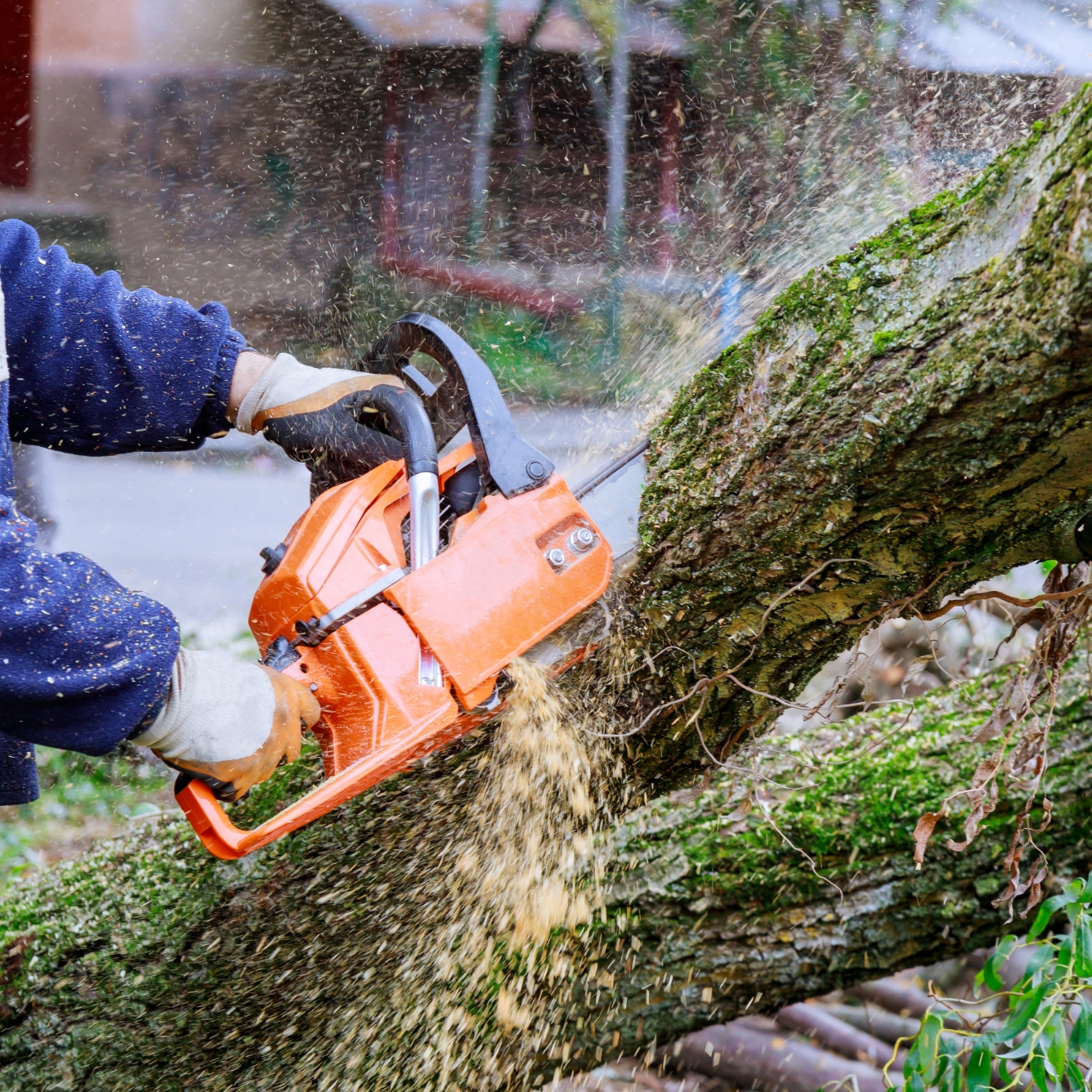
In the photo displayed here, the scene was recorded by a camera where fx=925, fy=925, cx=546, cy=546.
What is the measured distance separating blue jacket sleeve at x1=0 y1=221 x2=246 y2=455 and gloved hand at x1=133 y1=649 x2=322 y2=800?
58 centimetres

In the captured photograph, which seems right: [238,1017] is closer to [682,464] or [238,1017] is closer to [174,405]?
[174,405]

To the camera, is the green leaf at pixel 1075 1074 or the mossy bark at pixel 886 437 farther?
the green leaf at pixel 1075 1074

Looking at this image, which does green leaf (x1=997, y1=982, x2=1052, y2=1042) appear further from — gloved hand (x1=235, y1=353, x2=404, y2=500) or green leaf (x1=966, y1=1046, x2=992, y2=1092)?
gloved hand (x1=235, y1=353, x2=404, y2=500)

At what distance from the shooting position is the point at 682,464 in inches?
57.4

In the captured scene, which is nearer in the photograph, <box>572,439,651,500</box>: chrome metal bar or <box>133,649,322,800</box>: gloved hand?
<box>133,649,322,800</box>: gloved hand

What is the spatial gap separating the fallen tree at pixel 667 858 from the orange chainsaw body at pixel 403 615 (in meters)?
0.18

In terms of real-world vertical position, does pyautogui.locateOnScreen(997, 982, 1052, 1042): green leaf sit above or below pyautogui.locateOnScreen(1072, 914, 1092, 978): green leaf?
below

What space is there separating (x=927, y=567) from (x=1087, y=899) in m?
0.50

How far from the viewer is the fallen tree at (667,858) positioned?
128 centimetres

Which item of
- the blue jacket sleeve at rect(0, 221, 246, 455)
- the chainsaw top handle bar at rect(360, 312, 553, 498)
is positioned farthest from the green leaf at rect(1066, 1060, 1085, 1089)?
the blue jacket sleeve at rect(0, 221, 246, 455)

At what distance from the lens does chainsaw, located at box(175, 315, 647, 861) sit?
1.51m

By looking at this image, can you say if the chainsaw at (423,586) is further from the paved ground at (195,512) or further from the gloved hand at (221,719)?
the paved ground at (195,512)

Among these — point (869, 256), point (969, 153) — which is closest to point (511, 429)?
point (869, 256)

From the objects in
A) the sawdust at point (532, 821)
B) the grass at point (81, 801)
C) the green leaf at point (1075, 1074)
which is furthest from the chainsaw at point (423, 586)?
the grass at point (81, 801)
